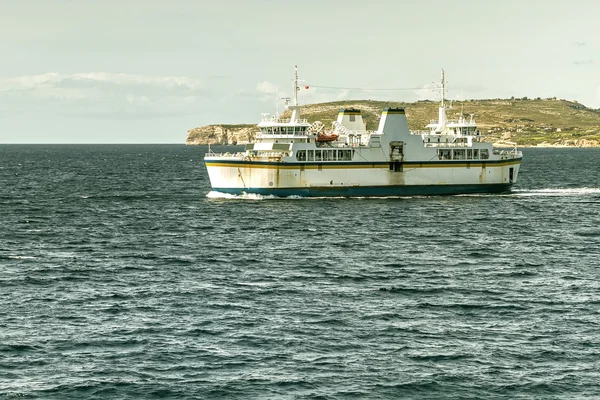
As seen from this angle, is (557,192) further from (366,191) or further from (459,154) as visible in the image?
(366,191)

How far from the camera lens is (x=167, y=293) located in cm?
4316

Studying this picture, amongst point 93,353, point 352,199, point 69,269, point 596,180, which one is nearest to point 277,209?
point 352,199

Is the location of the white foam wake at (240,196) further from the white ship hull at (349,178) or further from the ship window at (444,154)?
the ship window at (444,154)

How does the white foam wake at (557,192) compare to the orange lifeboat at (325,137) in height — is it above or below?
below

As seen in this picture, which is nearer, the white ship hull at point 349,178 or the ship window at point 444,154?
the white ship hull at point 349,178

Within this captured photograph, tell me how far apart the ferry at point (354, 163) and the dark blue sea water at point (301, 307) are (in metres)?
12.2

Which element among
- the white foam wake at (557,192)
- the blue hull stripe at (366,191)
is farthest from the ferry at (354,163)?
the white foam wake at (557,192)

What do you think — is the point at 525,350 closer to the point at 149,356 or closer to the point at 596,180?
the point at 149,356

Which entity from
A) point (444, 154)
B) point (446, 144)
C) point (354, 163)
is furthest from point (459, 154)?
point (354, 163)

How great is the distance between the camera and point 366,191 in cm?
9206

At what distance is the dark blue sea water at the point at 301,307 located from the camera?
29.8m

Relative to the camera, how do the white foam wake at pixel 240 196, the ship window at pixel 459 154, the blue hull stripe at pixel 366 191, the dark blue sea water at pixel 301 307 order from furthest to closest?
the ship window at pixel 459 154 < the white foam wake at pixel 240 196 < the blue hull stripe at pixel 366 191 < the dark blue sea water at pixel 301 307

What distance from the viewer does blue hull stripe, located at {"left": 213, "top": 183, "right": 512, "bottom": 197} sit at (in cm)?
9055

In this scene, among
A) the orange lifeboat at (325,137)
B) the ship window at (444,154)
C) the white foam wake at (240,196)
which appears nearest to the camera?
the white foam wake at (240,196)
